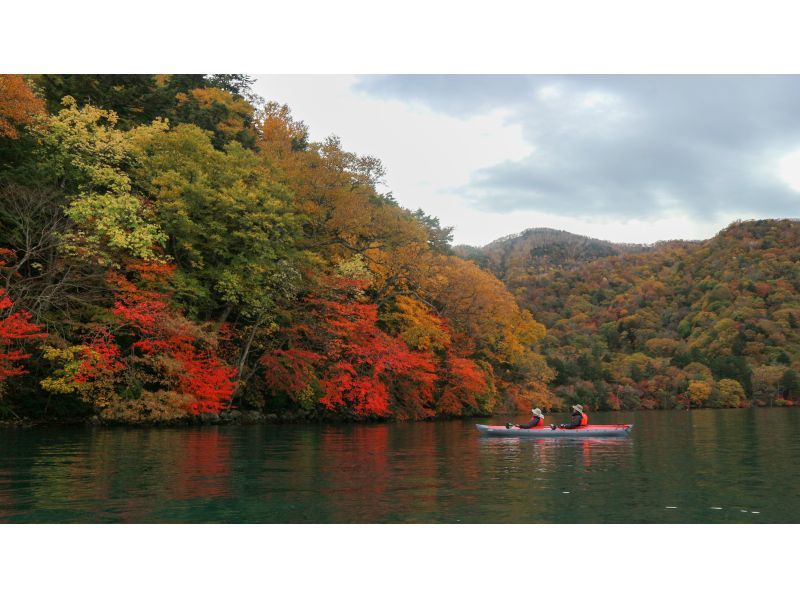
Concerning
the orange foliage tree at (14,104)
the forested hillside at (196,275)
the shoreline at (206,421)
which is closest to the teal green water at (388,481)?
the shoreline at (206,421)

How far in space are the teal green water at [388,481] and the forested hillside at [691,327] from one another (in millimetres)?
48499

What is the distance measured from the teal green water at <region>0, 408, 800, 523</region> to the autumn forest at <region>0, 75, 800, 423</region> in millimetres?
5167

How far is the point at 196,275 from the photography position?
3092cm

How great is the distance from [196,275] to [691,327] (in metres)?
67.8

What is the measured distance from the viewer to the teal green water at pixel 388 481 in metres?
10.3

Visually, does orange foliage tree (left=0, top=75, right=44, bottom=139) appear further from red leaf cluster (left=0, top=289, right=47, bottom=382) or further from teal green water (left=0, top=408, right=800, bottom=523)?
teal green water (left=0, top=408, right=800, bottom=523)

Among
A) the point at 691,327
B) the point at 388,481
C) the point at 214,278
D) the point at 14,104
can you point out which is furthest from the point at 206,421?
the point at 691,327

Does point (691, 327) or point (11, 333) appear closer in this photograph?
point (11, 333)

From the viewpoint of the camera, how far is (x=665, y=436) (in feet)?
89.3

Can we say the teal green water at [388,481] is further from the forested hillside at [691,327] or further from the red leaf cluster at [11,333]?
the forested hillside at [691,327]

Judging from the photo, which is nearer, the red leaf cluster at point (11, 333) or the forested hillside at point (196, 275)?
the red leaf cluster at point (11, 333)

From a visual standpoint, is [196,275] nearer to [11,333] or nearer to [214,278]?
[214,278]

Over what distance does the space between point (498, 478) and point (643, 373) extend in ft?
→ 224
